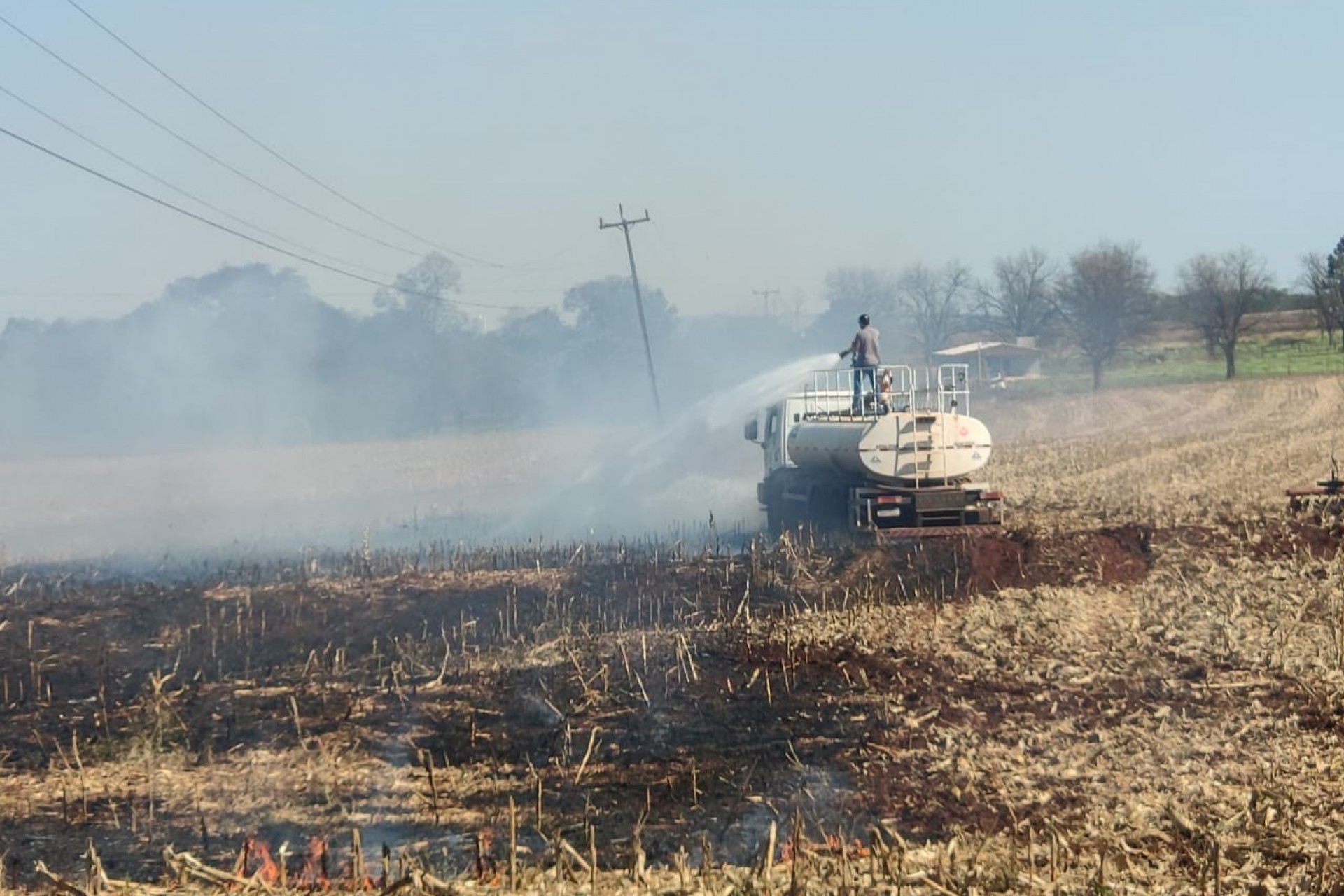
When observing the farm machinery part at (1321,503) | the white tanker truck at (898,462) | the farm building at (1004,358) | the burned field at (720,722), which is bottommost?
the burned field at (720,722)

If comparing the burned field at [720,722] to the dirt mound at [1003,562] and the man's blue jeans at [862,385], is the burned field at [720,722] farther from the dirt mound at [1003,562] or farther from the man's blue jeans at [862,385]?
the man's blue jeans at [862,385]

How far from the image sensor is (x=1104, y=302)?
2665 inches

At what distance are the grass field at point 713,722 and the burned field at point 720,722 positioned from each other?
40mm

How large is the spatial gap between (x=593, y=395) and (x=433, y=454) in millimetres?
16417

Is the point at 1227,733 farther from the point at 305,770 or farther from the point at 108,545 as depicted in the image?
the point at 108,545

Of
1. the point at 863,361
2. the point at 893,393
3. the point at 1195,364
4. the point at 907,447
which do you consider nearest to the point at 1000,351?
the point at 1195,364

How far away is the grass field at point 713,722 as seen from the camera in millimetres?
7793

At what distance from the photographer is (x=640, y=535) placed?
25234 millimetres

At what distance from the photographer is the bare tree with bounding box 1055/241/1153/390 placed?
66.5 m

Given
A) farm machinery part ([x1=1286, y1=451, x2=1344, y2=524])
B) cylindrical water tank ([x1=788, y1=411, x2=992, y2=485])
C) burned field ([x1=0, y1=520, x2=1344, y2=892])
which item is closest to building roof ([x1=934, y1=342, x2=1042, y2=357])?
farm machinery part ([x1=1286, y1=451, x2=1344, y2=524])

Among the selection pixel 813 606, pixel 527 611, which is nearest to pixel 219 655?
pixel 527 611

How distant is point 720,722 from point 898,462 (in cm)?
887

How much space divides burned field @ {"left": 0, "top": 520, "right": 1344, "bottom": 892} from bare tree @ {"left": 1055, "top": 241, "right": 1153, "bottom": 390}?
2004 inches

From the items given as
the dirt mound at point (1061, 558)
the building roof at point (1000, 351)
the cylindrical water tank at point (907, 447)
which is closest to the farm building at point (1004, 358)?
the building roof at point (1000, 351)
